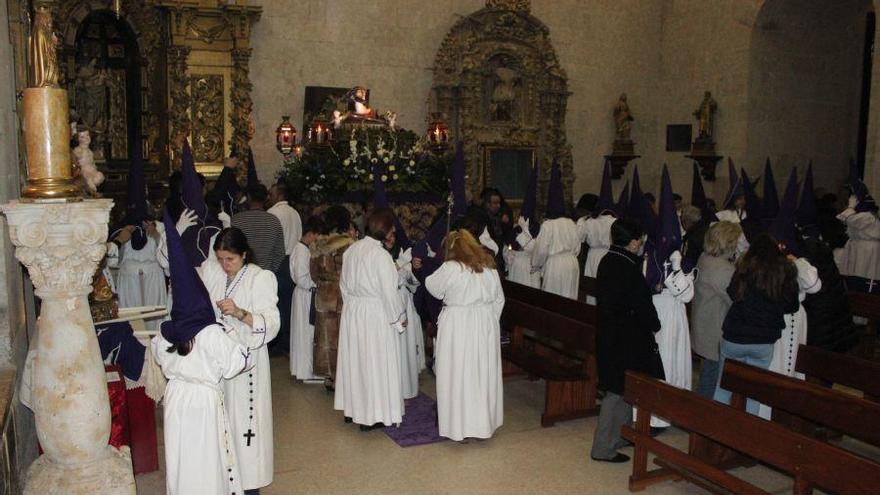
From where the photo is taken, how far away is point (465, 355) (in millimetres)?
6289

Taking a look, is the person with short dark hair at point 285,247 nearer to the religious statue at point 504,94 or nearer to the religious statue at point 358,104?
the religious statue at point 358,104

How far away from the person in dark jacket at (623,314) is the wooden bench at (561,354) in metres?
1.03

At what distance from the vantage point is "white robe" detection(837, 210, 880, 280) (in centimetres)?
1088

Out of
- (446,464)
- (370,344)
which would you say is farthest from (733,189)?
(446,464)

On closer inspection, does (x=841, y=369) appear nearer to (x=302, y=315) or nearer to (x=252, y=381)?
(x=252, y=381)

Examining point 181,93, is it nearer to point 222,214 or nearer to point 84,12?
point 84,12

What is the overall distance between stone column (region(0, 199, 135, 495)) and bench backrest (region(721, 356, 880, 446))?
419 cm

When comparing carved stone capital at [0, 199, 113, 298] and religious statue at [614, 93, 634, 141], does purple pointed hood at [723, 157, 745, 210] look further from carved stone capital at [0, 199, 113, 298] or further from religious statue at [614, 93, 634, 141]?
carved stone capital at [0, 199, 113, 298]

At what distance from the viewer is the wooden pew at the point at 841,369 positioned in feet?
18.5

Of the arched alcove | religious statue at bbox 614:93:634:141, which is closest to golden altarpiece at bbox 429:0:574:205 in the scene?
religious statue at bbox 614:93:634:141

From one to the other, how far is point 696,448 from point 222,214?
5602mm

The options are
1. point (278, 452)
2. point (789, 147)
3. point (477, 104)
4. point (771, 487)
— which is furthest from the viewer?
point (789, 147)

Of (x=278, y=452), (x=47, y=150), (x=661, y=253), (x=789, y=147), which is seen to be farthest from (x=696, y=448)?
(x=789, y=147)

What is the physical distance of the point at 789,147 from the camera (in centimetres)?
1628
